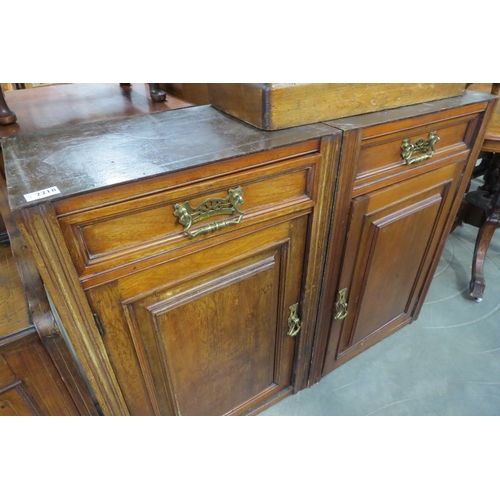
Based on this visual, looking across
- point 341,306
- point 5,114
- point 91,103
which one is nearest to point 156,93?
point 91,103

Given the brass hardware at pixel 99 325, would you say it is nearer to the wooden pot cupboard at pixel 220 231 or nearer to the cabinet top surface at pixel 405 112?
the wooden pot cupboard at pixel 220 231

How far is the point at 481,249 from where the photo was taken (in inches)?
65.3

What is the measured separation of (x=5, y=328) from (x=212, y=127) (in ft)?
1.82

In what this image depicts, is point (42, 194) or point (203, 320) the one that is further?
point (203, 320)

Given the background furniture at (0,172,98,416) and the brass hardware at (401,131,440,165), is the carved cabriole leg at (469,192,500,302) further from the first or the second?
the background furniture at (0,172,98,416)

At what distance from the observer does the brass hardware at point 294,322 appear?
3.24 ft

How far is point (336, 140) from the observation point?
29.2 inches

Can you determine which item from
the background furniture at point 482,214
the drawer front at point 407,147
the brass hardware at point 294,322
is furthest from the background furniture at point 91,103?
the background furniture at point 482,214

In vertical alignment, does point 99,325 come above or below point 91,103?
below

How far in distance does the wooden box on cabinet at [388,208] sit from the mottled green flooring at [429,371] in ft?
0.29

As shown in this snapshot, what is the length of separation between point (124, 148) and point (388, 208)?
2.27 ft

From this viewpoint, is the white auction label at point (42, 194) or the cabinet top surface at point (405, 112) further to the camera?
the cabinet top surface at point (405, 112)

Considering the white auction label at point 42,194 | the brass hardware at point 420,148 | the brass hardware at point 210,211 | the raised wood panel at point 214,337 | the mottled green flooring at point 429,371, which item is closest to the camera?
the white auction label at point 42,194

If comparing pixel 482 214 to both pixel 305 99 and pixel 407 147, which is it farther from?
pixel 305 99
